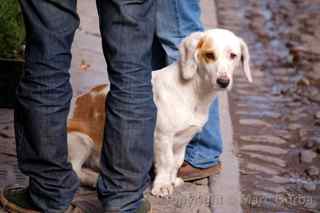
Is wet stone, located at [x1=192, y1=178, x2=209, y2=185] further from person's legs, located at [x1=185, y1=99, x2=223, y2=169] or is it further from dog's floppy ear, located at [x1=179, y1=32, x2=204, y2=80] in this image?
dog's floppy ear, located at [x1=179, y1=32, x2=204, y2=80]

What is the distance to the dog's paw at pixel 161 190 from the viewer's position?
14.6 feet

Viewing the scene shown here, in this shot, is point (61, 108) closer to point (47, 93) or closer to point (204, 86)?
point (47, 93)

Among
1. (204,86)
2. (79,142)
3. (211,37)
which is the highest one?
(211,37)

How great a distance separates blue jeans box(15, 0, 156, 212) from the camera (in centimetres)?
334

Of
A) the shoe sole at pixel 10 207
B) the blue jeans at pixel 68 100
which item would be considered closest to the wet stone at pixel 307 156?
the blue jeans at pixel 68 100

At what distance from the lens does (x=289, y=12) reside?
1006 centimetres

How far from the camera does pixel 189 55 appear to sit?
4262 mm

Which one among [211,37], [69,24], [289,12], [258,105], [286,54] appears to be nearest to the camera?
[69,24]

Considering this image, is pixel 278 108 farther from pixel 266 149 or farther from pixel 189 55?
pixel 189 55

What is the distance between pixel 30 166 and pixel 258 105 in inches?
129

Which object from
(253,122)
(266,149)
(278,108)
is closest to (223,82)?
(266,149)

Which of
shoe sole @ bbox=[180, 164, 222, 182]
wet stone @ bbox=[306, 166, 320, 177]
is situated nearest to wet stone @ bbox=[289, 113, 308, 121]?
wet stone @ bbox=[306, 166, 320, 177]

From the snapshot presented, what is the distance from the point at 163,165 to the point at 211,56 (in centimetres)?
69

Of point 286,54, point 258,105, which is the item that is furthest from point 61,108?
point 286,54
